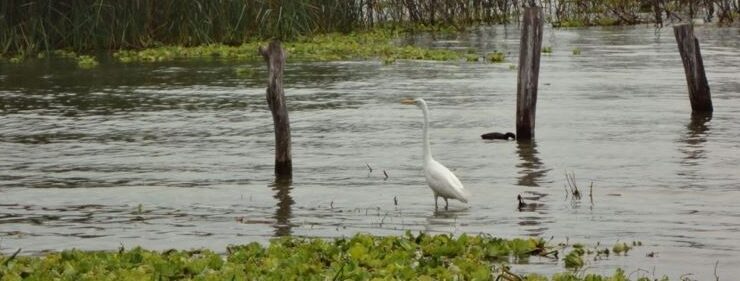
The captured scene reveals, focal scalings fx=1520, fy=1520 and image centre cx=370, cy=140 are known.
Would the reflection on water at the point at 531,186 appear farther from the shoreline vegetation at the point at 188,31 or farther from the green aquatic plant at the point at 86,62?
the green aquatic plant at the point at 86,62

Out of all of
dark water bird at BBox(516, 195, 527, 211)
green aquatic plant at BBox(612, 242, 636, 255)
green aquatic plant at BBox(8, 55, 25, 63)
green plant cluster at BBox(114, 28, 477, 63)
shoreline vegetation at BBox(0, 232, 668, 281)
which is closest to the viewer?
shoreline vegetation at BBox(0, 232, 668, 281)

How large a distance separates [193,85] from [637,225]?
21.3 meters

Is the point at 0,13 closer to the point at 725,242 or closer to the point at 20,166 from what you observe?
the point at 20,166

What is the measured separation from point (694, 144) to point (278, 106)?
7800 millimetres

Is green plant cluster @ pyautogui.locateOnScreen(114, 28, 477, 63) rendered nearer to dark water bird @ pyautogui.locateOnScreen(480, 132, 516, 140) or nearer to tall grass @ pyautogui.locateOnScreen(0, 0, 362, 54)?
tall grass @ pyautogui.locateOnScreen(0, 0, 362, 54)

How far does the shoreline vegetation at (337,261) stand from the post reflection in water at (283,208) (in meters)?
1.90

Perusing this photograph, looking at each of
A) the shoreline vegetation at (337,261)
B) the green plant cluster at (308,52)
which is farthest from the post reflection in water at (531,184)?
the green plant cluster at (308,52)

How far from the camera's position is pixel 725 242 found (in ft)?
49.8

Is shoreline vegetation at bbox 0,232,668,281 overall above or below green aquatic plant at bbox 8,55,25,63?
above

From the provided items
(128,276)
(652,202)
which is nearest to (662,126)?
(652,202)

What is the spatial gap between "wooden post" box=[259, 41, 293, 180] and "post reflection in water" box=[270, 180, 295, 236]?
0.35 meters

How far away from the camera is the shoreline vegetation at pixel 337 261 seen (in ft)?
40.5

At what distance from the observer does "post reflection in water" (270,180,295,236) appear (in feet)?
54.4

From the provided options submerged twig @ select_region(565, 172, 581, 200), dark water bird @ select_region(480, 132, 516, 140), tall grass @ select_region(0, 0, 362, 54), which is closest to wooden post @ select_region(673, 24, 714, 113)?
dark water bird @ select_region(480, 132, 516, 140)
